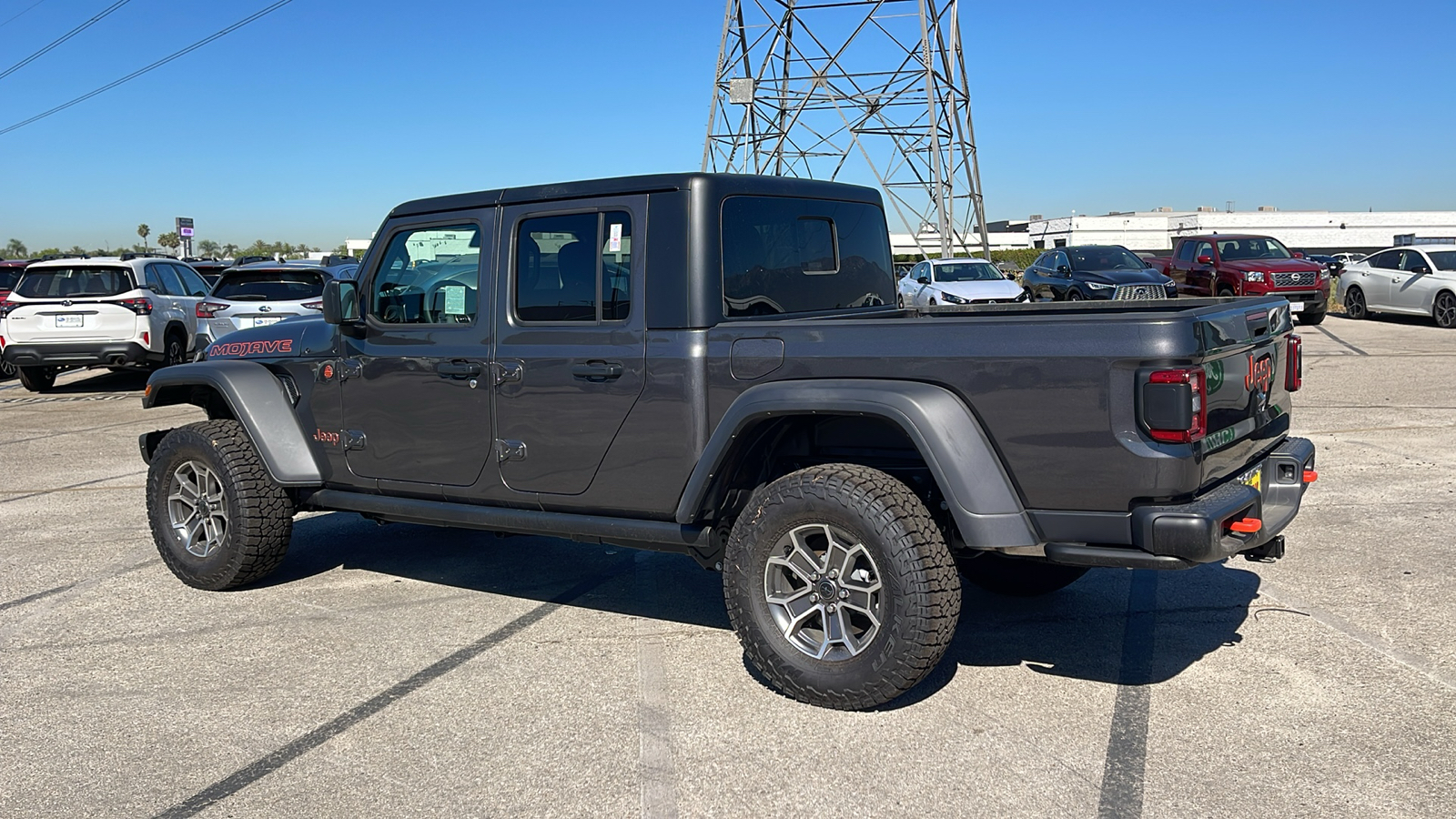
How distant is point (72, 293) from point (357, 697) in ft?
42.6

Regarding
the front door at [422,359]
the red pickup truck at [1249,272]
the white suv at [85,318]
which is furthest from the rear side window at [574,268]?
the red pickup truck at [1249,272]

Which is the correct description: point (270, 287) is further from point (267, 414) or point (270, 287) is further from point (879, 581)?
point (879, 581)

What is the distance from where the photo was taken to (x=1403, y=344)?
17531mm

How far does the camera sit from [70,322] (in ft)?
49.3

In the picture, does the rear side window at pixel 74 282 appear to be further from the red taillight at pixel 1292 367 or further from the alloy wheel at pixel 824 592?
the red taillight at pixel 1292 367

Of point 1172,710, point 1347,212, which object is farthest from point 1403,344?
point 1347,212

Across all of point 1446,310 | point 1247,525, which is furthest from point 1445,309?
point 1247,525

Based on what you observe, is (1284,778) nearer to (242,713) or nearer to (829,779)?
(829,779)

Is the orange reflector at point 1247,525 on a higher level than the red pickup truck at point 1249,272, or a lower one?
lower

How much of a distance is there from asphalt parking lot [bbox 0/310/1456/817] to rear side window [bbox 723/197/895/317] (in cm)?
149

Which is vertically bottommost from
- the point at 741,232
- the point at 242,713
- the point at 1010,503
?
the point at 242,713

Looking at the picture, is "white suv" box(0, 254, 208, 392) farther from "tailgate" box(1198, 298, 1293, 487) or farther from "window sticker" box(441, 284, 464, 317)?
"tailgate" box(1198, 298, 1293, 487)

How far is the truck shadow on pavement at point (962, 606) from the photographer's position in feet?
15.8

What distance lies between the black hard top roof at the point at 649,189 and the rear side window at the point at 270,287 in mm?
9381
